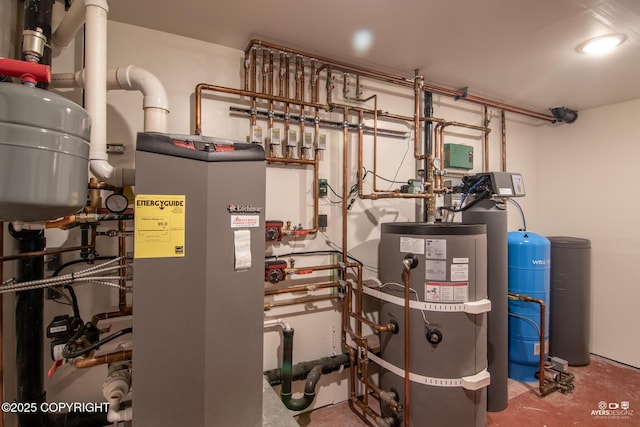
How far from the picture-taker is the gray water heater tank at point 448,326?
67.1 inches

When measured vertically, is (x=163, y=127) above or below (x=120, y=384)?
above

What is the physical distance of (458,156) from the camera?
9.00 ft

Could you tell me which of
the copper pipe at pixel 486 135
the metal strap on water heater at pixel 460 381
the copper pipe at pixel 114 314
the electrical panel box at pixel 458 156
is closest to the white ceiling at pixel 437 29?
the copper pipe at pixel 486 135

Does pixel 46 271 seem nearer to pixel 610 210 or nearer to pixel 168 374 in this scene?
pixel 168 374

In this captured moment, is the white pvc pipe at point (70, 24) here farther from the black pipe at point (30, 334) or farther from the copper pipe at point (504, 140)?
the copper pipe at point (504, 140)

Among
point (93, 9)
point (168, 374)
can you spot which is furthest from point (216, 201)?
point (93, 9)

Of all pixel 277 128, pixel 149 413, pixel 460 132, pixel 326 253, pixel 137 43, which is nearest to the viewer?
pixel 149 413

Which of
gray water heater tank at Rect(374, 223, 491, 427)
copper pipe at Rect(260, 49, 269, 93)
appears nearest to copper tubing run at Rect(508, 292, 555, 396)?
gray water heater tank at Rect(374, 223, 491, 427)

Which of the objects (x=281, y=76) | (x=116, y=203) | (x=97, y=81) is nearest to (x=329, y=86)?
(x=281, y=76)

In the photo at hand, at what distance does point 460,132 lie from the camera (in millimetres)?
2840

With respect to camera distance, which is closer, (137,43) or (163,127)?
(163,127)

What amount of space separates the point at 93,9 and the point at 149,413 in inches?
62.7

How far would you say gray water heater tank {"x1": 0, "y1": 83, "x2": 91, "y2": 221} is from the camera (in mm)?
748

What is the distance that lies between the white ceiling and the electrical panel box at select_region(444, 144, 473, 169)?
2.02 feet
